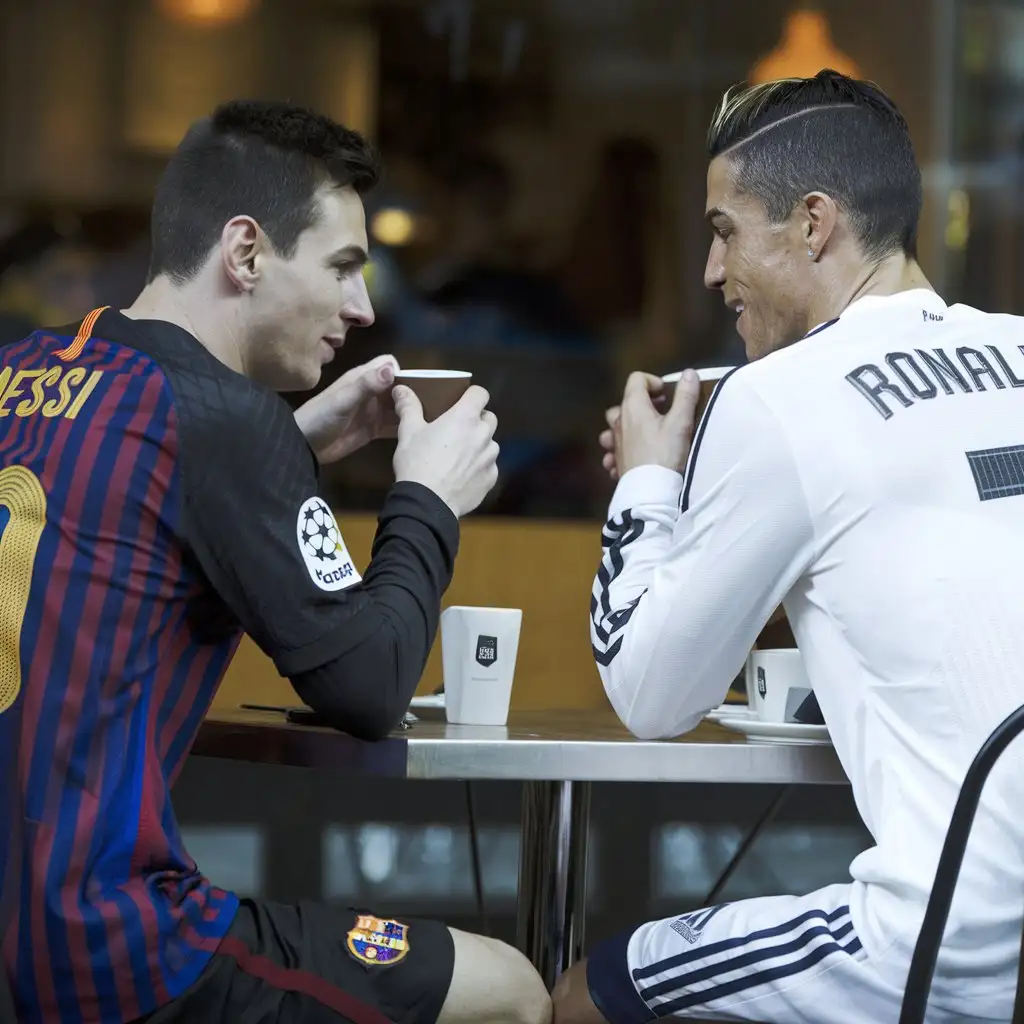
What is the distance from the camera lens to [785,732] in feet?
5.41

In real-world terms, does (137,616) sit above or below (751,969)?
above

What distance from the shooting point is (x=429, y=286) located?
4.39 metres

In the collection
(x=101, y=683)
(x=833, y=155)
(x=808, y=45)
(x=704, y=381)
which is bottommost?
(x=101, y=683)

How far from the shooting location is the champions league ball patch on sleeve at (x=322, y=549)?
1455 millimetres

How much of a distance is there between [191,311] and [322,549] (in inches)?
14.0

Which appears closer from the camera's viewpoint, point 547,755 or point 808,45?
point 547,755

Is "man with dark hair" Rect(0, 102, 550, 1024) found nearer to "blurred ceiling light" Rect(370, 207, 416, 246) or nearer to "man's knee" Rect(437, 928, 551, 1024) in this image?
"man's knee" Rect(437, 928, 551, 1024)

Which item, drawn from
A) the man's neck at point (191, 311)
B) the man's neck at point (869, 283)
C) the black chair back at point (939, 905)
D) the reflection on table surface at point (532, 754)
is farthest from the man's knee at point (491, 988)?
the man's neck at point (869, 283)

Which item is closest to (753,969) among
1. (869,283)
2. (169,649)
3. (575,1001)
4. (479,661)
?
(575,1001)

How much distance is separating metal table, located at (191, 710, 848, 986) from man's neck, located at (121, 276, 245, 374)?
40 cm

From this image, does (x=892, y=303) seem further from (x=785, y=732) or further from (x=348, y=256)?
(x=348, y=256)

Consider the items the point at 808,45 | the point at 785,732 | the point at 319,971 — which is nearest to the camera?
the point at 319,971

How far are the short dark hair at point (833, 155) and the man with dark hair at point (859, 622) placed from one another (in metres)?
0.12

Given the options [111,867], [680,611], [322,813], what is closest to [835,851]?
[322,813]
